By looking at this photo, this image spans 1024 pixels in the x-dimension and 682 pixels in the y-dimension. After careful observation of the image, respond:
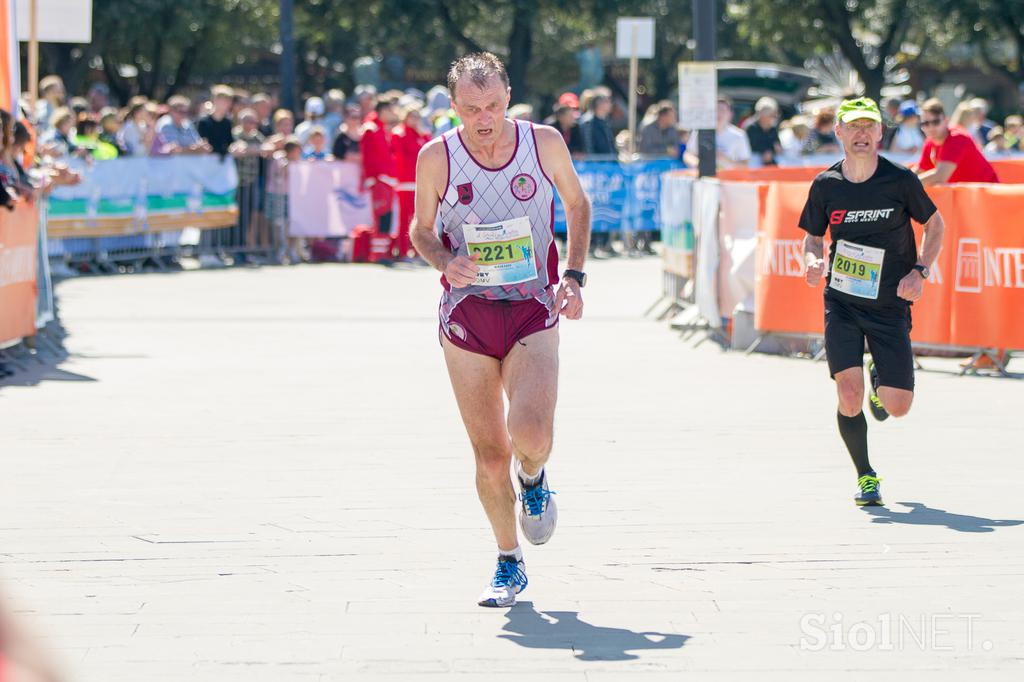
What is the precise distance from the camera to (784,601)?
5375 millimetres

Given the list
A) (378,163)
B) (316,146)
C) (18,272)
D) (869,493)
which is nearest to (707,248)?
(18,272)

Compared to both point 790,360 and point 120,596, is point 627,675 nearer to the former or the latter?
point 120,596

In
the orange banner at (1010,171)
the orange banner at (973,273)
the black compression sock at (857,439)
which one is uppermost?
the orange banner at (1010,171)

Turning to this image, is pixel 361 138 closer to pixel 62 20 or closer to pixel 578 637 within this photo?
pixel 62 20

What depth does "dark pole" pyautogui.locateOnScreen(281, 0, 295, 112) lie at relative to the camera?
24.9 meters

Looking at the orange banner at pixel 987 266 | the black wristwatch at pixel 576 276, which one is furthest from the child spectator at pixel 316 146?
the black wristwatch at pixel 576 276

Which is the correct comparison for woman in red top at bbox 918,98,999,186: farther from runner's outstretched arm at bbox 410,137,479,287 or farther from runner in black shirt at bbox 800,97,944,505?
runner's outstretched arm at bbox 410,137,479,287

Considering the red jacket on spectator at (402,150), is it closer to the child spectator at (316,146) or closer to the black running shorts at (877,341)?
the child spectator at (316,146)

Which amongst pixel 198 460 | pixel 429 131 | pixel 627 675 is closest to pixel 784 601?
pixel 627 675

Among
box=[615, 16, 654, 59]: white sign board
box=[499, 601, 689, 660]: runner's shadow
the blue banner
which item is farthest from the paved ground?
box=[615, 16, 654, 59]: white sign board

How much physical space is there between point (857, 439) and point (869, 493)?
0.27 metres

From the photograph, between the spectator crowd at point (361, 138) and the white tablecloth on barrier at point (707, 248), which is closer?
the white tablecloth on barrier at point (707, 248)

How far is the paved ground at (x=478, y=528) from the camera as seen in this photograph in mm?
4836

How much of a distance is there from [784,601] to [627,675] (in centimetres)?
98
